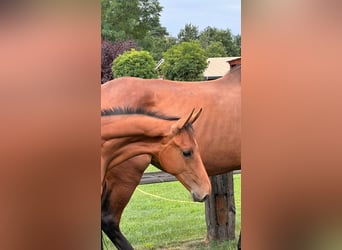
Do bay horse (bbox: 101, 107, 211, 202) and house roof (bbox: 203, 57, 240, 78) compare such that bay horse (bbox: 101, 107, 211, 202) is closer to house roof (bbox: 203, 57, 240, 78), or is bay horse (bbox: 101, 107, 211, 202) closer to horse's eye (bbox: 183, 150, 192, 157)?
horse's eye (bbox: 183, 150, 192, 157)

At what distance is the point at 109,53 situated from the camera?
80.6 inches

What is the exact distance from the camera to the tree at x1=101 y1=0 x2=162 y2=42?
6.60 ft

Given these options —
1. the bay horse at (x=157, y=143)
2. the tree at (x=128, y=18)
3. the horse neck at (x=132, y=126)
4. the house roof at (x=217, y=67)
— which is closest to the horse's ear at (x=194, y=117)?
the bay horse at (x=157, y=143)

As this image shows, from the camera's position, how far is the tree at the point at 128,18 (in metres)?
2.01

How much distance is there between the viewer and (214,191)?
2.39 m

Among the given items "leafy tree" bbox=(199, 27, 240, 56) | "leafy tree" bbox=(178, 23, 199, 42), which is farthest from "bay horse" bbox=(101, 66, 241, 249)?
"leafy tree" bbox=(178, 23, 199, 42)

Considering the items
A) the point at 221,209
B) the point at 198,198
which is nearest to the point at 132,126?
the point at 198,198

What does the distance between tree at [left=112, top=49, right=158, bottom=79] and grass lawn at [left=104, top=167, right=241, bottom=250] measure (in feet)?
1.47

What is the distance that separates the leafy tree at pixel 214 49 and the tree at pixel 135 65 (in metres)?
0.28

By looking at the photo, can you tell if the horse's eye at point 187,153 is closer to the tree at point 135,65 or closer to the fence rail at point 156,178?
the fence rail at point 156,178
